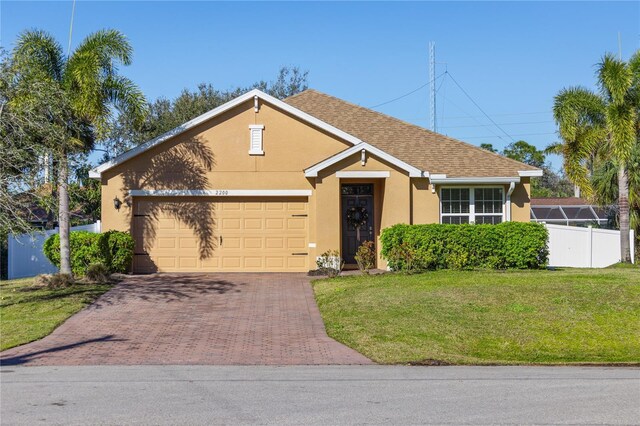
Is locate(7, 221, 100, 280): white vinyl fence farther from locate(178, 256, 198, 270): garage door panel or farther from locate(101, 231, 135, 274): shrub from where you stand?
locate(178, 256, 198, 270): garage door panel

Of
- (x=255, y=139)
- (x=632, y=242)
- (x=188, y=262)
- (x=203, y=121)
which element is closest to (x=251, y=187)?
(x=255, y=139)

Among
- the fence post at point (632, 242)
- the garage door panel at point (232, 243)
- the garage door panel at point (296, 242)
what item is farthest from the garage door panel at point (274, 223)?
the fence post at point (632, 242)

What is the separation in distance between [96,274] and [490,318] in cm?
1058

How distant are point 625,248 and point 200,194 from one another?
1483 cm

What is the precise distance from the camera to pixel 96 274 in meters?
20.0

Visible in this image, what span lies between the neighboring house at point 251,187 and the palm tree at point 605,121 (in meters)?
3.65

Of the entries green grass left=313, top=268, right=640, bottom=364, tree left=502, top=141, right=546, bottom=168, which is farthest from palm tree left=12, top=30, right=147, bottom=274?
tree left=502, top=141, right=546, bottom=168

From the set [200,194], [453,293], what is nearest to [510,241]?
[453,293]

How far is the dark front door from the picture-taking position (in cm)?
2327

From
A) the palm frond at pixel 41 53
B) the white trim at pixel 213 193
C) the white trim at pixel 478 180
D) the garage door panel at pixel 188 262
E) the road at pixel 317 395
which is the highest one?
the palm frond at pixel 41 53

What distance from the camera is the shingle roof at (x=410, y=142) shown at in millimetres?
23297

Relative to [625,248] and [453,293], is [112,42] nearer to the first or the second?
[453,293]

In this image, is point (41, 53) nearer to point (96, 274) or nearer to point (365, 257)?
point (96, 274)

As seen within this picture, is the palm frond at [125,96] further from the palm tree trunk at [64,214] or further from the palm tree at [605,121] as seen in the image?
the palm tree at [605,121]
